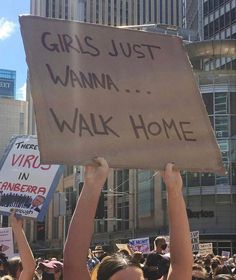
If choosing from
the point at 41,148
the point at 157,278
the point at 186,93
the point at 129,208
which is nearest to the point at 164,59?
the point at 186,93

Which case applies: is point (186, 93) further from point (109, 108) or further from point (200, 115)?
point (109, 108)

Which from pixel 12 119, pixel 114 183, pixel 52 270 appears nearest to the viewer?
pixel 52 270

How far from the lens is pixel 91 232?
3053 millimetres

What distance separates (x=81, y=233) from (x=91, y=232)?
0.05 meters

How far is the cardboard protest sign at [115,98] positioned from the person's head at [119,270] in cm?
74

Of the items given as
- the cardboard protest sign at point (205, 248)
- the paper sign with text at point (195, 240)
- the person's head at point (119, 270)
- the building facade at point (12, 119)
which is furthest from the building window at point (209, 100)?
the building facade at point (12, 119)

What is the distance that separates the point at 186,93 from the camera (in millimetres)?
3848

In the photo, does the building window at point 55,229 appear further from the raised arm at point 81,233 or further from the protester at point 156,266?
the raised arm at point 81,233

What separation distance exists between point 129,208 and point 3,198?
47811 mm

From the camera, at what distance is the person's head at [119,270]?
2.71 meters

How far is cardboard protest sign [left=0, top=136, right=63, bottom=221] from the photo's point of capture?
23.8 ft

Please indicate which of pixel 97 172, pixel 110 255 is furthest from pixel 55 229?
pixel 97 172

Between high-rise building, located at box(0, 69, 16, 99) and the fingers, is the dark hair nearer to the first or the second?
the fingers

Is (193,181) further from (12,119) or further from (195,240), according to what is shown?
(12,119)
